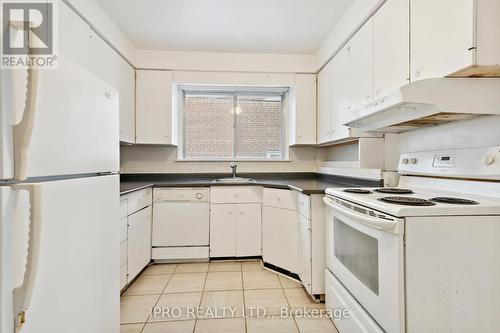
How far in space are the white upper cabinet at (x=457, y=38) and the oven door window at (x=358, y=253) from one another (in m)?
0.89

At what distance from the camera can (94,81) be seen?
1.02m

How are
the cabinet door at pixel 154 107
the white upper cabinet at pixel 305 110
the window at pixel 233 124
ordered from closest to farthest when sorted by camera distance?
the cabinet door at pixel 154 107
the white upper cabinet at pixel 305 110
the window at pixel 233 124

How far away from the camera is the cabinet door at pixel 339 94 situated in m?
2.13

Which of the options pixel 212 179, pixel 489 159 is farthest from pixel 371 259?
pixel 212 179

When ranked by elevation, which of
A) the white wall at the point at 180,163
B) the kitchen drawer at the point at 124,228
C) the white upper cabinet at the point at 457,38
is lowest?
the kitchen drawer at the point at 124,228

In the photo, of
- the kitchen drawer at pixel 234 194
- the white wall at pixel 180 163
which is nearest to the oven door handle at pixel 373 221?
the kitchen drawer at pixel 234 194

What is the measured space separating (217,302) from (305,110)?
2.25 meters

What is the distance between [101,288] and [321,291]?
5.04 feet

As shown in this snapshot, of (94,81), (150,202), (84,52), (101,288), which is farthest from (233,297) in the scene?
(84,52)

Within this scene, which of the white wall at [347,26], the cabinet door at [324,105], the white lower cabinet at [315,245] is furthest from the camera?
the cabinet door at [324,105]

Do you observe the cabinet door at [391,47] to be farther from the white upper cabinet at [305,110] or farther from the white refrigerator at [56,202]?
the white refrigerator at [56,202]

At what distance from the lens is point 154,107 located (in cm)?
279

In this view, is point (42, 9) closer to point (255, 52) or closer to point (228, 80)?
point (228, 80)

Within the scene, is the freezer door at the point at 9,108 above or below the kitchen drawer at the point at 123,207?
above
